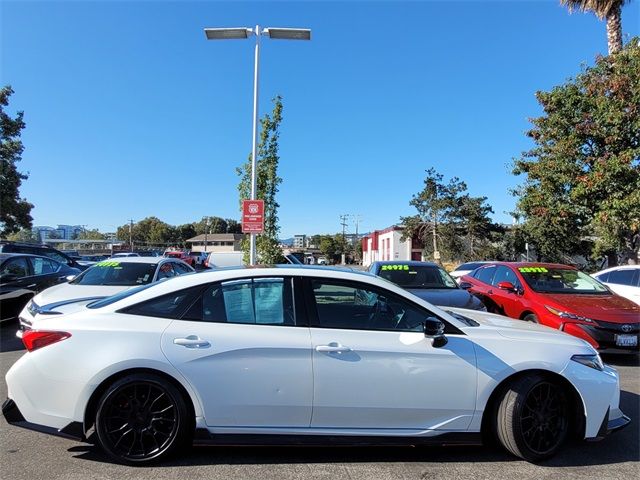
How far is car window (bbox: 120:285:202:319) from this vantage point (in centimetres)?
378

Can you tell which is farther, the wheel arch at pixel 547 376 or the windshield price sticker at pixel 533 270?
the windshield price sticker at pixel 533 270

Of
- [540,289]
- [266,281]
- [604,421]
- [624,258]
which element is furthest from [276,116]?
[624,258]

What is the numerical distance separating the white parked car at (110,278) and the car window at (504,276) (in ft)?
20.5

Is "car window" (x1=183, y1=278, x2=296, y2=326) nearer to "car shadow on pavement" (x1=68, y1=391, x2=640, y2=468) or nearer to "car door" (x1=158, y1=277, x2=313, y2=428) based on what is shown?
"car door" (x1=158, y1=277, x2=313, y2=428)

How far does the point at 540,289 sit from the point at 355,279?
5722 mm

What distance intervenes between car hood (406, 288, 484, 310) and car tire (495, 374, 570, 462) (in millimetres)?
3495

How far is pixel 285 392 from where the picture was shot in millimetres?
3590

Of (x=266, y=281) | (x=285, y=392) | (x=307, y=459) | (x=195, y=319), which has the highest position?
(x=266, y=281)

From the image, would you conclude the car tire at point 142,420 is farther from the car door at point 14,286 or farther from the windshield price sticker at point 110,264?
the car door at point 14,286

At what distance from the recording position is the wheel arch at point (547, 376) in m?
3.75

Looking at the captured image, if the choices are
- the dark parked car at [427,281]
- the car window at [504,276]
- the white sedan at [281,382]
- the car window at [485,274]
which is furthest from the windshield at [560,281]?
the white sedan at [281,382]

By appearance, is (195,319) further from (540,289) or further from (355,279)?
(540,289)

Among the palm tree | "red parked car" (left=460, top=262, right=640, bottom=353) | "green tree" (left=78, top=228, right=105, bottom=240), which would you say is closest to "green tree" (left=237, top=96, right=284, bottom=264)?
"red parked car" (left=460, top=262, right=640, bottom=353)

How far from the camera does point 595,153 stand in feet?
59.8
